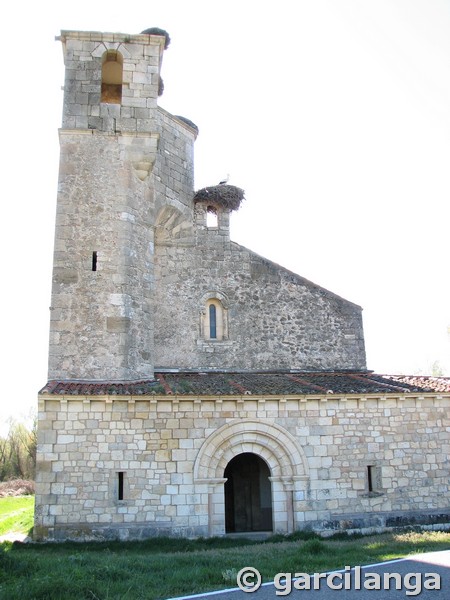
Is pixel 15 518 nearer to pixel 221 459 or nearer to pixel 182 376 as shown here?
pixel 182 376

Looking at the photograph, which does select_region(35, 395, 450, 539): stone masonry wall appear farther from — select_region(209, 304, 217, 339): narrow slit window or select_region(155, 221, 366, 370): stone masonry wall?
select_region(209, 304, 217, 339): narrow slit window

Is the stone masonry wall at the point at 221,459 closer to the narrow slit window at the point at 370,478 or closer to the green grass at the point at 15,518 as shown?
the narrow slit window at the point at 370,478

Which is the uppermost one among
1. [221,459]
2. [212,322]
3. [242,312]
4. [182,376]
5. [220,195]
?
[220,195]

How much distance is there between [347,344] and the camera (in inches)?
752

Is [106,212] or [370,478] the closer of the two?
[370,478]

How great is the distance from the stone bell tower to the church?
0.05m

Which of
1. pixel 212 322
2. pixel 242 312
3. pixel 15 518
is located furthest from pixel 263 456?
pixel 15 518

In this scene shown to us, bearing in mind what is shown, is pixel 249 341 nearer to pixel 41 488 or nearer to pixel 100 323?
pixel 100 323

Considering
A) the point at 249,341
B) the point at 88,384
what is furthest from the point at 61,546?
the point at 249,341

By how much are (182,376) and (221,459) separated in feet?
10.6

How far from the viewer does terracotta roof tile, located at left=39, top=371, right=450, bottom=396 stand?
14.0 metres

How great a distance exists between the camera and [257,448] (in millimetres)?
14453

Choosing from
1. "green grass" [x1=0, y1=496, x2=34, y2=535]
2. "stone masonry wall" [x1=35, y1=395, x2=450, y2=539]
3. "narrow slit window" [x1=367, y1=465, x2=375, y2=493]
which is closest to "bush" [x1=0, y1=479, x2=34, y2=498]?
"green grass" [x1=0, y1=496, x2=34, y2=535]

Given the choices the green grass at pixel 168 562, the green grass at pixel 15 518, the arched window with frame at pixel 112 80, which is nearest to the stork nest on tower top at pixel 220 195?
the arched window with frame at pixel 112 80
